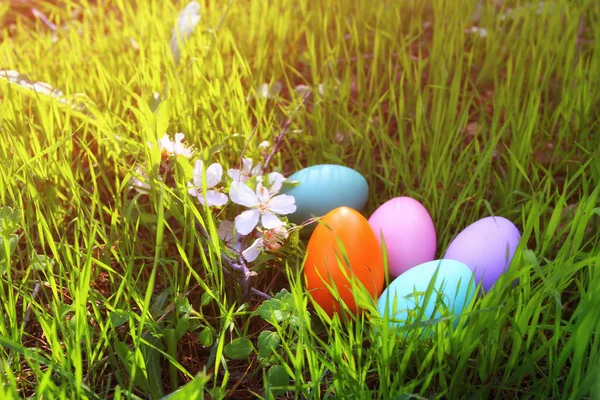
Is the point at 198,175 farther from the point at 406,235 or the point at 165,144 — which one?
the point at 406,235

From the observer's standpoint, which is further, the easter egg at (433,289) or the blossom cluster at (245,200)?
the blossom cluster at (245,200)

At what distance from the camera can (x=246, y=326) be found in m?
0.94

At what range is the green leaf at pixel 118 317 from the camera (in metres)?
0.87

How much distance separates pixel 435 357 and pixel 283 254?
316 mm

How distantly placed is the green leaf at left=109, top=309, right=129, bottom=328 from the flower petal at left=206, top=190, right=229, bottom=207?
0.75 feet

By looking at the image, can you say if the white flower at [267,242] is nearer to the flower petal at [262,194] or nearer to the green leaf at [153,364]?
the flower petal at [262,194]

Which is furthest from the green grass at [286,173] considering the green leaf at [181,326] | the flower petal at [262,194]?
the flower petal at [262,194]

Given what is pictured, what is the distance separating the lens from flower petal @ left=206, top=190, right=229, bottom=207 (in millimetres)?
1002

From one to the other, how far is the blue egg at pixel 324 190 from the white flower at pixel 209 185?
6.8 inches

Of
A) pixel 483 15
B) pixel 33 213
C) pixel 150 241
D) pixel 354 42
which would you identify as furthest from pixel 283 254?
pixel 483 15

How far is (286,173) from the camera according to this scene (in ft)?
4.32

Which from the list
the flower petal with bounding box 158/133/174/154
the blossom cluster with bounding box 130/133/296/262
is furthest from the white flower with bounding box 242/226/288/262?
the flower petal with bounding box 158/133/174/154

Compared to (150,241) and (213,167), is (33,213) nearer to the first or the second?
(150,241)

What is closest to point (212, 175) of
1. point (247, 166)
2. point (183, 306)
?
point (247, 166)
